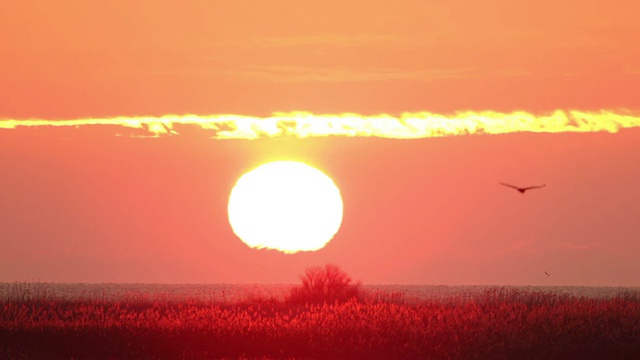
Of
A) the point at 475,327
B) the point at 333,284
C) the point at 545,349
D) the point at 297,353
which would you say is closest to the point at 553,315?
the point at 475,327

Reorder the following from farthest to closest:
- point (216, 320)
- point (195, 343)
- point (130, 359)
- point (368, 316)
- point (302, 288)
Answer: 1. point (302, 288)
2. point (368, 316)
3. point (216, 320)
4. point (195, 343)
5. point (130, 359)

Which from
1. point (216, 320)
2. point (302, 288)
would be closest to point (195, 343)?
point (216, 320)

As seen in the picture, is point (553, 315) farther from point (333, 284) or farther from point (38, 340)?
point (333, 284)

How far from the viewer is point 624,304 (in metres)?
40.1

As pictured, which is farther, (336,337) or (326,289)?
(326,289)

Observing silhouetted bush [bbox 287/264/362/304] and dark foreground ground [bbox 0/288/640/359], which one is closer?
dark foreground ground [bbox 0/288/640/359]

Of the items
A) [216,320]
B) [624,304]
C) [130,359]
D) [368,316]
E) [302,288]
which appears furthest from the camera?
[302,288]

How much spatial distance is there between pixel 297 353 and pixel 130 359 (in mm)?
3899

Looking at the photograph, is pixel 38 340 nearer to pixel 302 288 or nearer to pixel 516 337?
pixel 516 337

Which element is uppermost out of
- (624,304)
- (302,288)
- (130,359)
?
(302,288)

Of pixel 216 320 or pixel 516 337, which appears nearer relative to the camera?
pixel 516 337

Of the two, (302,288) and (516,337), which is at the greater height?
(302,288)

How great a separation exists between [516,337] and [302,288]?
22060 mm

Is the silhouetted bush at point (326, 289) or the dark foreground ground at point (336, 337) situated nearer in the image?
the dark foreground ground at point (336, 337)
